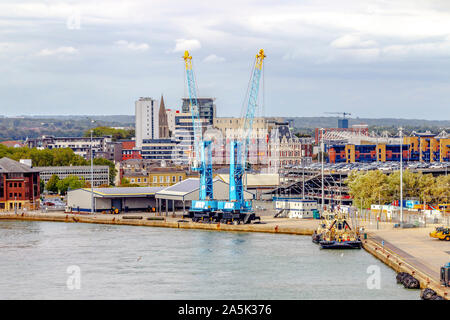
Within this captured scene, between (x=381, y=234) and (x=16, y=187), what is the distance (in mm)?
27680

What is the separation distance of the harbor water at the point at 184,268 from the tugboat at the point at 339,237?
2.33 feet

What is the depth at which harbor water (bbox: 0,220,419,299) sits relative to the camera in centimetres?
2845

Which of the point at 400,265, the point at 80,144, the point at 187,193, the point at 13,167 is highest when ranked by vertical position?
the point at 80,144

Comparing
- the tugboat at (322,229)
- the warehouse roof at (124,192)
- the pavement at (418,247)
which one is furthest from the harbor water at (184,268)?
the warehouse roof at (124,192)

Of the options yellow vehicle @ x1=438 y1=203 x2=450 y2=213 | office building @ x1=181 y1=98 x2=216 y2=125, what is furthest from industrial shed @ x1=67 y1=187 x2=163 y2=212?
office building @ x1=181 y1=98 x2=216 y2=125

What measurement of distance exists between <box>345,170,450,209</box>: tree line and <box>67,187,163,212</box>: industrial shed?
502 inches

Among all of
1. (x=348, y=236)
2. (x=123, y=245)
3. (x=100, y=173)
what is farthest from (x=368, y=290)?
(x=100, y=173)

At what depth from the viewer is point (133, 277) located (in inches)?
1225

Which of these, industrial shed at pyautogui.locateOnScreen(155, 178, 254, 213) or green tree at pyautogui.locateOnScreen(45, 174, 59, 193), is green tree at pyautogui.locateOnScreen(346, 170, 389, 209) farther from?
green tree at pyautogui.locateOnScreen(45, 174, 59, 193)

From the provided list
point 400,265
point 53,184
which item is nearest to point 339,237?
point 400,265

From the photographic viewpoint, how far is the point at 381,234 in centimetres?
4222

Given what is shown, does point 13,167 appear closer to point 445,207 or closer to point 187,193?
point 187,193
